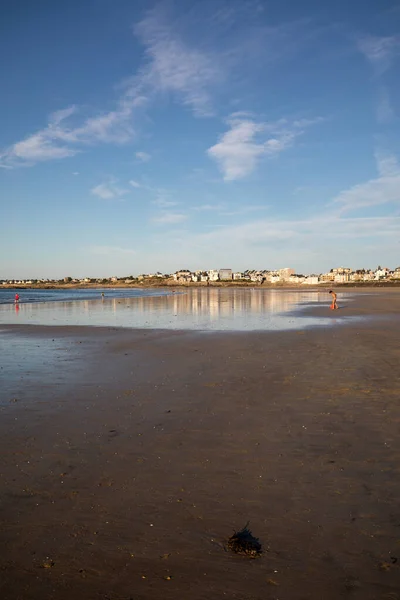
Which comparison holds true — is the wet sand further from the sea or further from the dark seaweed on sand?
the sea

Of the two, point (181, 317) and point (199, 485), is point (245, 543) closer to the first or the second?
point (199, 485)

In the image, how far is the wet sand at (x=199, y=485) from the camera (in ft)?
12.5

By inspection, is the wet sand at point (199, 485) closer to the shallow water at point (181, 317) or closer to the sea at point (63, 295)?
the shallow water at point (181, 317)

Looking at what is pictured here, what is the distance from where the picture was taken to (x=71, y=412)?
851 cm

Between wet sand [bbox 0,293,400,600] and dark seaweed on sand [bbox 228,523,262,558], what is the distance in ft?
0.28

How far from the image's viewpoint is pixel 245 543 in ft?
13.8

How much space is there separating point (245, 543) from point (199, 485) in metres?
1.32

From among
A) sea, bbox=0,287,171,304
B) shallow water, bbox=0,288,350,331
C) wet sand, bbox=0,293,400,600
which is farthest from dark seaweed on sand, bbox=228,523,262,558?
sea, bbox=0,287,171,304

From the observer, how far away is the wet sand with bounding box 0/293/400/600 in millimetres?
3809

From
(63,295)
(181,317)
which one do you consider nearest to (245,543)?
(181,317)

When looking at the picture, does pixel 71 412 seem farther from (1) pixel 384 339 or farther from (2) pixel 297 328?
(2) pixel 297 328

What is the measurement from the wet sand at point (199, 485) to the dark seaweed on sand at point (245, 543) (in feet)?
0.28

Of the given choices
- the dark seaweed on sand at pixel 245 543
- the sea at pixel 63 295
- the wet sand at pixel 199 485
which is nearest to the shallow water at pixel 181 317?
the wet sand at pixel 199 485

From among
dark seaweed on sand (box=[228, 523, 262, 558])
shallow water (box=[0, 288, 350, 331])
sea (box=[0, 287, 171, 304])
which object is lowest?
dark seaweed on sand (box=[228, 523, 262, 558])
